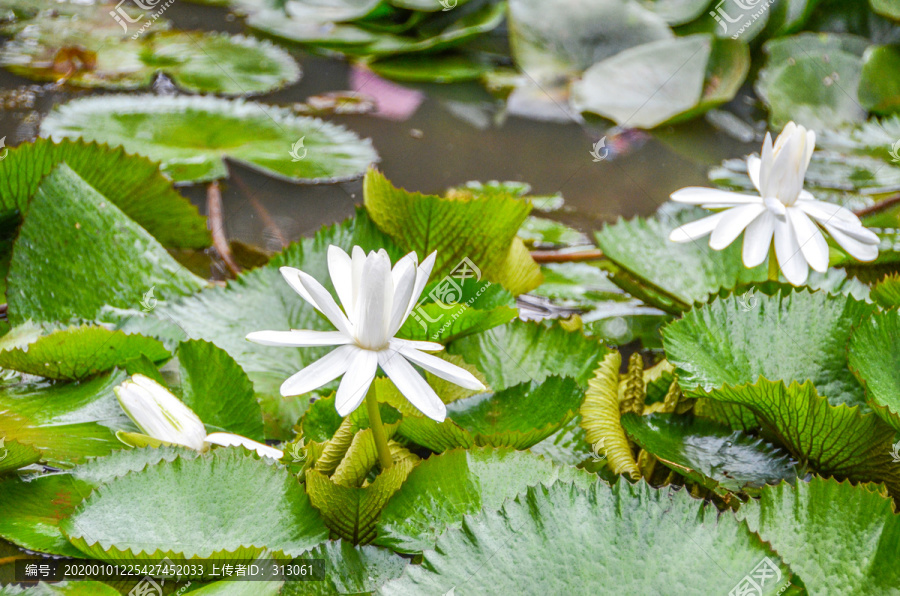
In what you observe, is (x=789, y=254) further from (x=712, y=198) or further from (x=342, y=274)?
(x=342, y=274)

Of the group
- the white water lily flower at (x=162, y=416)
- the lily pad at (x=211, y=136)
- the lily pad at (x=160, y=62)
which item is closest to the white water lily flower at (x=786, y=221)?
the white water lily flower at (x=162, y=416)

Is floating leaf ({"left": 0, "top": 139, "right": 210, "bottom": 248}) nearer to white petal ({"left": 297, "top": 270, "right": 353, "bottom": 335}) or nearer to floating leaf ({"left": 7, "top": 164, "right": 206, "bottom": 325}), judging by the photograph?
floating leaf ({"left": 7, "top": 164, "right": 206, "bottom": 325})

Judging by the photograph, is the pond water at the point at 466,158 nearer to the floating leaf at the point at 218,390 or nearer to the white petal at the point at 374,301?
the floating leaf at the point at 218,390

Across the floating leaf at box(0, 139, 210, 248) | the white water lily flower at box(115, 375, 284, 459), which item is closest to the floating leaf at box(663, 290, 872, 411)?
the white water lily flower at box(115, 375, 284, 459)

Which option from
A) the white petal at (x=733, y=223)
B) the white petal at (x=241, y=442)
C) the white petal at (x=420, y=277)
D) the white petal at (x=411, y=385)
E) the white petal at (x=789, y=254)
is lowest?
the white petal at (x=241, y=442)

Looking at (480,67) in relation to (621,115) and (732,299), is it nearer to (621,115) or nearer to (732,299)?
(621,115)

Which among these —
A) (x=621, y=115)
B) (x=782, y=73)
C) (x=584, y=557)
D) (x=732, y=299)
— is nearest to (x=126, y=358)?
(x=584, y=557)

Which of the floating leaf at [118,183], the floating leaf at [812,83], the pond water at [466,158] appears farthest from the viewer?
the floating leaf at [812,83]
